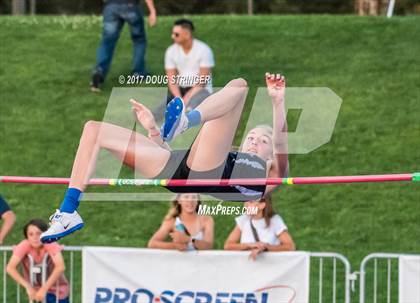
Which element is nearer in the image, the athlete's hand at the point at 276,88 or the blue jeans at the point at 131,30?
the athlete's hand at the point at 276,88

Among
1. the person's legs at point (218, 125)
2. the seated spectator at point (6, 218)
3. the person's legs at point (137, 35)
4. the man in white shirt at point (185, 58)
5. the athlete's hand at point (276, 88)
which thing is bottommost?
the person's legs at point (218, 125)

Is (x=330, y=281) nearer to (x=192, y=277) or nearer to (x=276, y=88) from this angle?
(x=192, y=277)

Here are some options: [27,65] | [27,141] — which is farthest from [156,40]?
[27,141]

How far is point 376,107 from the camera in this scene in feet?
45.8

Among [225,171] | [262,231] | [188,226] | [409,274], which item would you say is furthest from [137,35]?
[225,171]

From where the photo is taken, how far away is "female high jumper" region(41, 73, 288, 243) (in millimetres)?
8055

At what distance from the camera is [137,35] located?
13578 millimetres

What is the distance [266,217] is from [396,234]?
202cm

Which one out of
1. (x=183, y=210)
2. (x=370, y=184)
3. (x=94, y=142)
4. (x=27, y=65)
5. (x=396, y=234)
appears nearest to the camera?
(x=94, y=142)

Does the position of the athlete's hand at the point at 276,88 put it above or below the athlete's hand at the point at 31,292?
above

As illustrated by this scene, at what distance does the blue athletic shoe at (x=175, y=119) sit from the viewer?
25.5 feet

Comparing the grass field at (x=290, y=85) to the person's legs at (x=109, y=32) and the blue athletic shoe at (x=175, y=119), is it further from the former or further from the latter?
the blue athletic shoe at (x=175, y=119)

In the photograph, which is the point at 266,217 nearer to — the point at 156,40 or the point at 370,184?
the point at 370,184

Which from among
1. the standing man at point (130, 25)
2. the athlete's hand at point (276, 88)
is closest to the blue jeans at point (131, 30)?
the standing man at point (130, 25)
